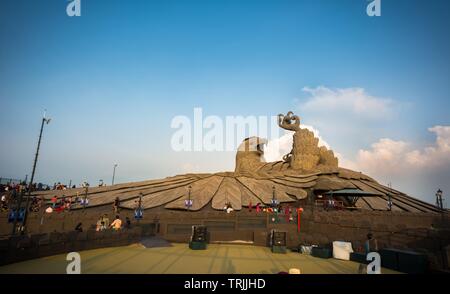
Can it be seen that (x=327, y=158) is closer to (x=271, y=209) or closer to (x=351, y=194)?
(x=351, y=194)

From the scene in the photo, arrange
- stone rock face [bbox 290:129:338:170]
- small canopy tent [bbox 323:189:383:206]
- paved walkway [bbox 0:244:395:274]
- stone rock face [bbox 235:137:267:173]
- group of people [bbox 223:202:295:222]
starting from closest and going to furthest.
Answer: paved walkway [bbox 0:244:395:274]
group of people [bbox 223:202:295:222]
small canopy tent [bbox 323:189:383:206]
stone rock face [bbox 290:129:338:170]
stone rock face [bbox 235:137:267:173]

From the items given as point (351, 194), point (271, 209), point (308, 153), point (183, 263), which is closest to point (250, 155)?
point (308, 153)

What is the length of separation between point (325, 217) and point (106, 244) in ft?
48.2

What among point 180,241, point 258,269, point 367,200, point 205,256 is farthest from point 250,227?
point 367,200

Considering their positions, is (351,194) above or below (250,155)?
below

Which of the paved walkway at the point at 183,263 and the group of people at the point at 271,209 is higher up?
the group of people at the point at 271,209

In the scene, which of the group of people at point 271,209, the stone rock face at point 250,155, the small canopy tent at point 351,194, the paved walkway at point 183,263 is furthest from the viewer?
the stone rock face at point 250,155

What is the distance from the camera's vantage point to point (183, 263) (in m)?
10.7

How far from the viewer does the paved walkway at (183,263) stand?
9.20 metres

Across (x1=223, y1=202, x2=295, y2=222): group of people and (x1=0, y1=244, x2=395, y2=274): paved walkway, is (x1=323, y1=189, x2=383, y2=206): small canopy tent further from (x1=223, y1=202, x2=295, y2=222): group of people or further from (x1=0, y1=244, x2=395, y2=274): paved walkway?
(x1=0, y1=244, x2=395, y2=274): paved walkway

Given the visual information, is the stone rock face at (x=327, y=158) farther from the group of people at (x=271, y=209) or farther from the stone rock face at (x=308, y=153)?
the group of people at (x=271, y=209)

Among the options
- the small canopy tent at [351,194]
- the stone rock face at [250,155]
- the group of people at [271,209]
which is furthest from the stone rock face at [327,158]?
the group of people at [271,209]

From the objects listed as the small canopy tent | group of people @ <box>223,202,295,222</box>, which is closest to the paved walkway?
group of people @ <box>223,202,295,222</box>

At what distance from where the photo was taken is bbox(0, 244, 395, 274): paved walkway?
9.20m
